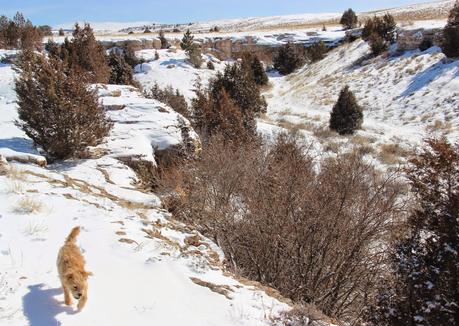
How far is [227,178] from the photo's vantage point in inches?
343

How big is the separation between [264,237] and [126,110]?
7396 millimetres

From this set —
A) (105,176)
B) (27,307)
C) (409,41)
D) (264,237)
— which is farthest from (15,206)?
(409,41)

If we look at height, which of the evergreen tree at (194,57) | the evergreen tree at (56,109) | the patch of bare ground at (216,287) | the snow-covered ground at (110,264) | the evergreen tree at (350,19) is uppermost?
the evergreen tree at (350,19)

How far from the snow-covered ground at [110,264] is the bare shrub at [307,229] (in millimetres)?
1510

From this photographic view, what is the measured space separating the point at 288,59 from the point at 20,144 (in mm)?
29035

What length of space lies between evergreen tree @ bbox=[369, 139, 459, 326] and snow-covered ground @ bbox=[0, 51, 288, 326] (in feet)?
6.62

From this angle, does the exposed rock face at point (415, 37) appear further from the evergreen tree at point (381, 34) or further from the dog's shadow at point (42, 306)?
the dog's shadow at point (42, 306)

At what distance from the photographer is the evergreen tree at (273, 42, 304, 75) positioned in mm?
35219

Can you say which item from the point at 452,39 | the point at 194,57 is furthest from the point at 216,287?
the point at 194,57

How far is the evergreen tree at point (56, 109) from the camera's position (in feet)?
29.6

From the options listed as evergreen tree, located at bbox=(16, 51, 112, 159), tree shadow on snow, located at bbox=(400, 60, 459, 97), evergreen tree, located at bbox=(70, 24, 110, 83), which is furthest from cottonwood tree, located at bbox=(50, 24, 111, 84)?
tree shadow on snow, located at bbox=(400, 60, 459, 97)

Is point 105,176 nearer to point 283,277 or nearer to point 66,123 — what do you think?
point 66,123

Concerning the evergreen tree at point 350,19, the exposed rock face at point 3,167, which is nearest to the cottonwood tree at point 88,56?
the exposed rock face at point 3,167

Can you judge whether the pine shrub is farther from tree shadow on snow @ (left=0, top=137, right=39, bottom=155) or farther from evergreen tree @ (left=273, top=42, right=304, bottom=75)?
evergreen tree @ (left=273, top=42, right=304, bottom=75)
